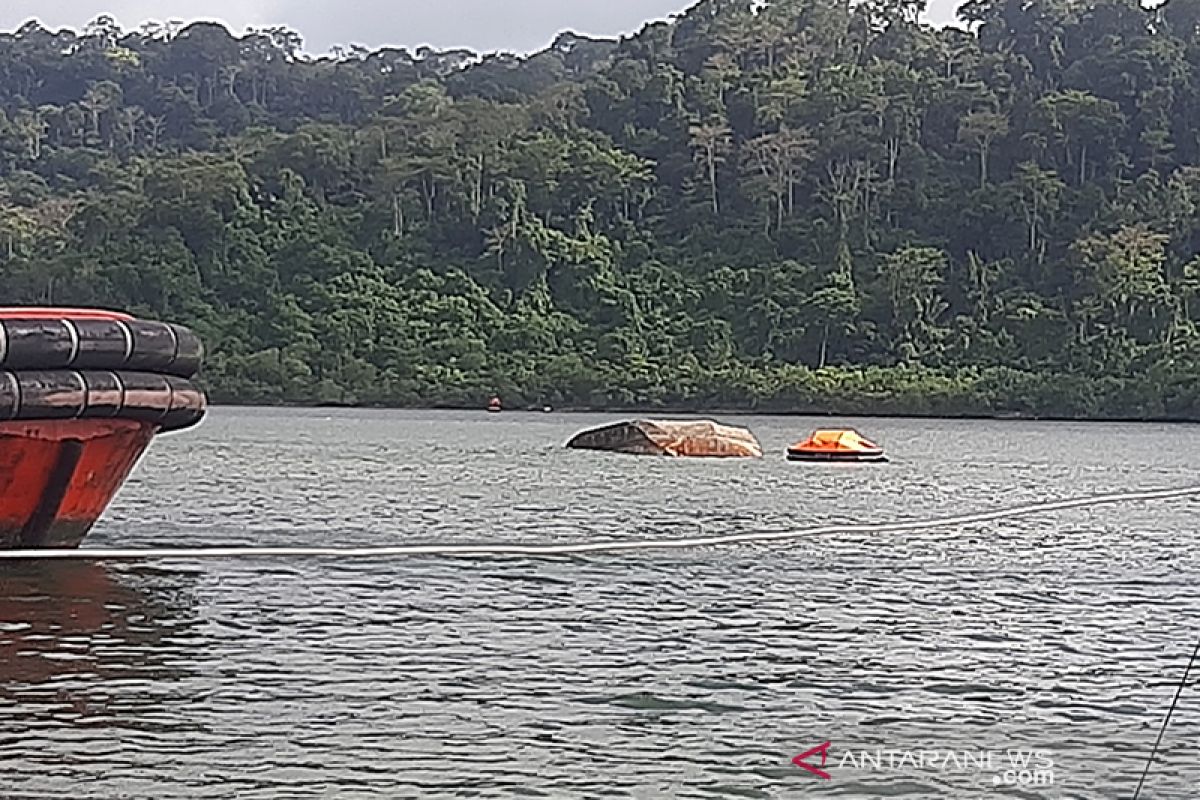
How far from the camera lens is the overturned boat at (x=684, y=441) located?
49.1 meters

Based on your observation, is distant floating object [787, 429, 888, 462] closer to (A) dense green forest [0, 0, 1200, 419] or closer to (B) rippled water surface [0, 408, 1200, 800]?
(B) rippled water surface [0, 408, 1200, 800]

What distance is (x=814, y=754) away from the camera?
10.7m

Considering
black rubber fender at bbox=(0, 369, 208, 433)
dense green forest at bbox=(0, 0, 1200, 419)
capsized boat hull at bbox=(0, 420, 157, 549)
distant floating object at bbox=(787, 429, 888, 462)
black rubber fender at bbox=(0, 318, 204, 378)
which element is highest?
dense green forest at bbox=(0, 0, 1200, 419)

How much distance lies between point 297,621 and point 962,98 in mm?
108284

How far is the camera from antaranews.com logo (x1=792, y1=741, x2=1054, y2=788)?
1024 cm

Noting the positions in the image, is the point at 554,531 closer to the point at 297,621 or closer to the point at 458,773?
the point at 297,621

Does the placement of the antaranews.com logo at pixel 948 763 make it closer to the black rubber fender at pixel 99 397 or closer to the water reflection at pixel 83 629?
the water reflection at pixel 83 629

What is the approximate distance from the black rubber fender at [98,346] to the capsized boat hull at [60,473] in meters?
0.47

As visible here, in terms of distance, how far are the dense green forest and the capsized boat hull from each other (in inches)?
3419

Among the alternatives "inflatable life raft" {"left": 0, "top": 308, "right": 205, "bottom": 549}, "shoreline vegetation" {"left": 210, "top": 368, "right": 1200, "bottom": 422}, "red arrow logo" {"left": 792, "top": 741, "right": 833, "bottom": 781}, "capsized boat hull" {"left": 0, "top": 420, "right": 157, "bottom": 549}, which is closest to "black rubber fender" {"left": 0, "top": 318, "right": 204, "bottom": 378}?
"inflatable life raft" {"left": 0, "top": 308, "right": 205, "bottom": 549}

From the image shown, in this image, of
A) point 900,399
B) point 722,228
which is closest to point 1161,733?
point 900,399

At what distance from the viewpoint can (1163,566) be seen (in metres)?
21.5

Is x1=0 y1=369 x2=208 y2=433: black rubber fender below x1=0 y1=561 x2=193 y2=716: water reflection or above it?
above

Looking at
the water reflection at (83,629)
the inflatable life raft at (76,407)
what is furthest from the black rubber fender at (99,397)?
the water reflection at (83,629)
